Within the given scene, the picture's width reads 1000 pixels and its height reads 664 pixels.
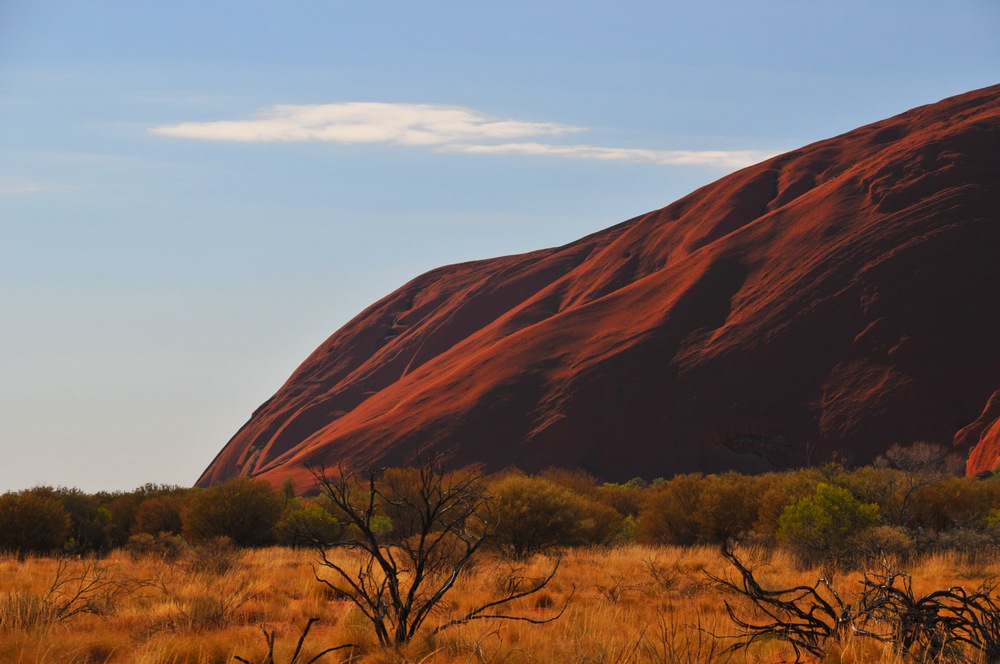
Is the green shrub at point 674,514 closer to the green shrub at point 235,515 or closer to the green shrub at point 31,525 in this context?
the green shrub at point 235,515

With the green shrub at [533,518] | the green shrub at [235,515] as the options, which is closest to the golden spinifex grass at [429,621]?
the green shrub at [533,518]

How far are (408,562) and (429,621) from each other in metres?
4.59

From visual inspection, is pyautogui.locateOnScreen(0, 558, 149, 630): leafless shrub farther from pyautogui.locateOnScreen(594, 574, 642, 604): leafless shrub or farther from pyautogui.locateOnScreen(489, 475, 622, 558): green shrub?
pyautogui.locateOnScreen(489, 475, 622, 558): green shrub

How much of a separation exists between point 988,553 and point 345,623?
12468 mm

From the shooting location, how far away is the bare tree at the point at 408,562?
6973 mm

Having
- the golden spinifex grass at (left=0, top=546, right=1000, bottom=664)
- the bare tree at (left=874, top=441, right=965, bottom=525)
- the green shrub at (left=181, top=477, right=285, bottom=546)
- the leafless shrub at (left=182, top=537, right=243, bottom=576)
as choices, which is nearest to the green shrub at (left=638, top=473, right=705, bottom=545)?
the bare tree at (left=874, top=441, right=965, bottom=525)

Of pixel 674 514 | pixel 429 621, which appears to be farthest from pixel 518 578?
pixel 674 514

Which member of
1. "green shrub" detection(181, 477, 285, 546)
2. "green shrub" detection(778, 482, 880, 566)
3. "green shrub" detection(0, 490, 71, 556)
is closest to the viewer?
"green shrub" detection(778, 482, 880, 566)

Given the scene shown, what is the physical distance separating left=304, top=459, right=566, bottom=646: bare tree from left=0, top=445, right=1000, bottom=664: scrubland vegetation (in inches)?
2.7

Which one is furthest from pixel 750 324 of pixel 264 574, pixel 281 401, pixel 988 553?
→ pixel 281 401

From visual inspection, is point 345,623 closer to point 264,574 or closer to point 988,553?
point 264,574

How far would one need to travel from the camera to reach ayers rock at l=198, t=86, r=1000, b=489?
57906 millimetres

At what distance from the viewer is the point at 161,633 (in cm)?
789

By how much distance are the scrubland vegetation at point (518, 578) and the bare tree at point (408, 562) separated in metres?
0.07
